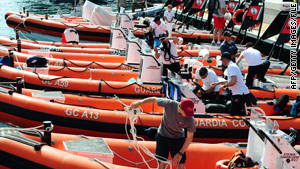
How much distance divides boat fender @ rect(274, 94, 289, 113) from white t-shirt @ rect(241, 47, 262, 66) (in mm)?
986

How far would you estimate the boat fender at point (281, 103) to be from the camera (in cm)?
796

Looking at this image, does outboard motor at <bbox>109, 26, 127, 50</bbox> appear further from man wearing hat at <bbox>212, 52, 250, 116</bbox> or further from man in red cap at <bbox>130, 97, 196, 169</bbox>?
man in red cap at <bbox>130, 97, 196, 169</bbox>

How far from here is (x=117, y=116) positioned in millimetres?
6832

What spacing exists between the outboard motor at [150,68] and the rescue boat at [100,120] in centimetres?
178

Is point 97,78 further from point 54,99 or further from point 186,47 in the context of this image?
point 186,47

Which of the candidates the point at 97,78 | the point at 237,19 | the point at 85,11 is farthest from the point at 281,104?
the point at 85,11

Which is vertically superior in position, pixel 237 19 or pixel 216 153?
pixel 237 19

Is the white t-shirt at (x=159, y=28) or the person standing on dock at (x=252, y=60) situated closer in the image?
the person standing on dock at (x=252, y=60)

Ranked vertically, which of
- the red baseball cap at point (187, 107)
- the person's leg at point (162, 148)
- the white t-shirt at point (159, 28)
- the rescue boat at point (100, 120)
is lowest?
the rescue boat at point (100, 120)

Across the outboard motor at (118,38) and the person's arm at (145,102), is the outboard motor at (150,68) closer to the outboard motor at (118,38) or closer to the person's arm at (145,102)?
the outboard motor at (118,38)

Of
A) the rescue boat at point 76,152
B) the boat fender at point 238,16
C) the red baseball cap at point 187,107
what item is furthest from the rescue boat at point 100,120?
the boat fender at point 238,16

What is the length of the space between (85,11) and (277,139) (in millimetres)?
14330

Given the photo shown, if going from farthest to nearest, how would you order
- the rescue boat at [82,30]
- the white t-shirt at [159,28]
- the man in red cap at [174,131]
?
the rescue boat at [82,30], the white t-shirt at [159,28], the man in red cap at [174,131]

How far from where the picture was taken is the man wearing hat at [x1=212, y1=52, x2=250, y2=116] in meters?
6.53
